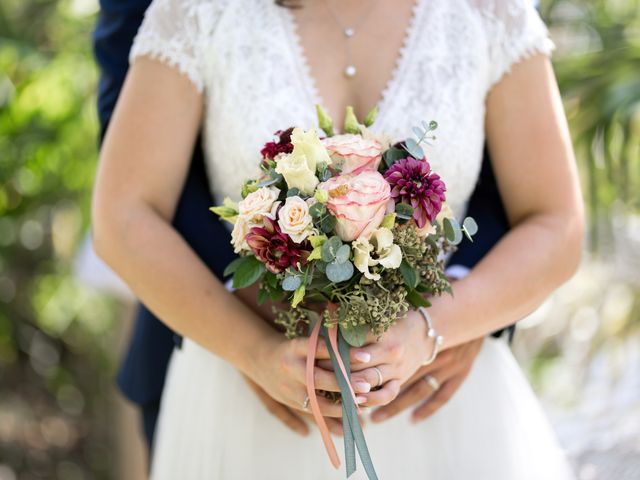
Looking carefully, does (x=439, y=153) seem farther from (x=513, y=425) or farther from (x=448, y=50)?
(x=513, y=425)

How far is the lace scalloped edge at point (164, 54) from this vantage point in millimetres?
1926

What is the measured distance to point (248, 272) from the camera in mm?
1616

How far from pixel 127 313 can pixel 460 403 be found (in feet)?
8.35

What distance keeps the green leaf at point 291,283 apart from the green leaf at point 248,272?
0.11 metres

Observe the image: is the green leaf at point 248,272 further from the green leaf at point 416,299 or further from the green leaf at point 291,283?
the green leaf at point 416,299

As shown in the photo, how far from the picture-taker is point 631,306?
138 inches

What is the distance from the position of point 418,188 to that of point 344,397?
428 millimetres

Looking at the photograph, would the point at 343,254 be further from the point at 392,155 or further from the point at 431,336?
the point at 431,336

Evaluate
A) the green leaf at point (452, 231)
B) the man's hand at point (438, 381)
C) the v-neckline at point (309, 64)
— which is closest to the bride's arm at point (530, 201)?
the man's hand at point (438, 381)

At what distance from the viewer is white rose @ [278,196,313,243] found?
57.9 inches

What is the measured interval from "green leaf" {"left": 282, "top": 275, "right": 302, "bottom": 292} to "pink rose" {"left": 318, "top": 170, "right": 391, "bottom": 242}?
11 cm

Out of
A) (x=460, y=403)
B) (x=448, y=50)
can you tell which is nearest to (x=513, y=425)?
(x=460, y=403)

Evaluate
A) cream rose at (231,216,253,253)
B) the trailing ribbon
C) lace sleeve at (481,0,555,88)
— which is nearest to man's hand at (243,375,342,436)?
the trailing ribbon

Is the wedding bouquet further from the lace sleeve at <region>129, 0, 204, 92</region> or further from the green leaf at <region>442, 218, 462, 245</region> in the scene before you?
the lace sleeve at <region>129, 0, 204, 92</region>
